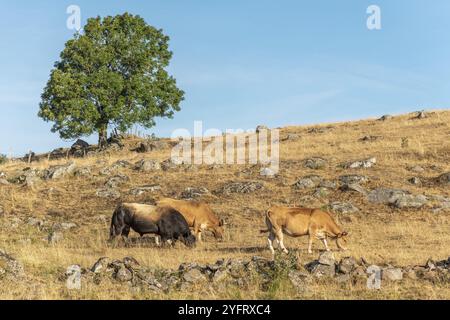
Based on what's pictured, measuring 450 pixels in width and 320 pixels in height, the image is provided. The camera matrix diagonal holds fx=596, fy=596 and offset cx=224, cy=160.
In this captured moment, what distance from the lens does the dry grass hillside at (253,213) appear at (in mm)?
14227

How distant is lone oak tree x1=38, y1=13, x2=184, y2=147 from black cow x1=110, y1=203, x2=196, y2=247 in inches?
1387

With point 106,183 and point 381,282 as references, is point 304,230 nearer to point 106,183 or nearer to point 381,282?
point 381,282

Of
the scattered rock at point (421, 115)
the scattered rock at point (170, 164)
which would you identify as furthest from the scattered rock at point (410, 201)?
the scattered rock at point (421, 115)

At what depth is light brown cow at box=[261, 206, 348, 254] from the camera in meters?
20.0

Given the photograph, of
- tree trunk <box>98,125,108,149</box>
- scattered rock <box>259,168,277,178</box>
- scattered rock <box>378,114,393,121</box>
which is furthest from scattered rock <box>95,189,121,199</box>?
scattered rock <box>378,114,393,121</box>

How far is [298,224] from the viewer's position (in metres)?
20.1

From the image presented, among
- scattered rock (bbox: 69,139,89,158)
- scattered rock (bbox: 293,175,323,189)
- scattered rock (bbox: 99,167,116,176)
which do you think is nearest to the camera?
scattered rock (bbox: 293,175,323,189)

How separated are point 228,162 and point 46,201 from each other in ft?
46.5

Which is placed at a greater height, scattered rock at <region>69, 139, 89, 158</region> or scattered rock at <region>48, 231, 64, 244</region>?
scattered rock at <region>69, 139, 89, 158</region>

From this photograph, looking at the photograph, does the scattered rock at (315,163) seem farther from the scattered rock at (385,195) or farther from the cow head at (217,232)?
the cow head at (217,232)

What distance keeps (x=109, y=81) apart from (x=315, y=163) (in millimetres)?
26790

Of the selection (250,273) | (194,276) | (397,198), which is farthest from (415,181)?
(194,276)

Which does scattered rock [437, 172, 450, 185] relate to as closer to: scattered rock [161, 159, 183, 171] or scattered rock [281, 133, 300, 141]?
scattered rock [161, 159, 183, 171]
